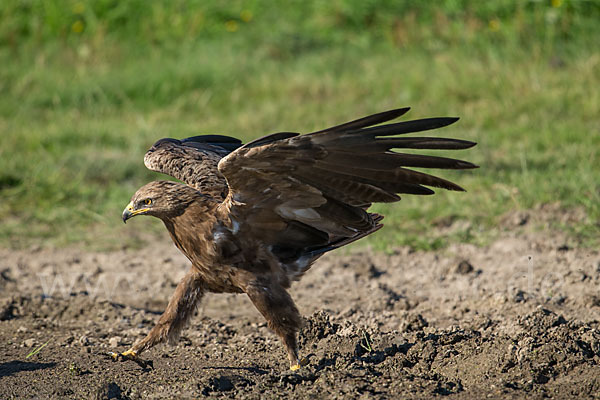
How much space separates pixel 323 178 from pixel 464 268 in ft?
6.23

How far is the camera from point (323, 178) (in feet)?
13.8

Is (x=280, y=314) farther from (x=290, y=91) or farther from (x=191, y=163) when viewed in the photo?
(x=290, y=91)

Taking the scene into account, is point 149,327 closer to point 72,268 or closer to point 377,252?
point 72,268

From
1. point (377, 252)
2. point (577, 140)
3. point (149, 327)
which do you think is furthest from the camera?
point (577, 140)

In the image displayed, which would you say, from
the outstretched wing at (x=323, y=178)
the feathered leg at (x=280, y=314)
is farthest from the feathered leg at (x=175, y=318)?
the outstretched wing at (x=323, y=178)

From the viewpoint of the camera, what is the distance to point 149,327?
17.1 feet

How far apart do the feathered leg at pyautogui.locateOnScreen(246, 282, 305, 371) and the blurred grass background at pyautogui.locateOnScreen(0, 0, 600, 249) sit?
75.0 inches

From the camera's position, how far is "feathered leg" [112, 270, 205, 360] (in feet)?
15.0

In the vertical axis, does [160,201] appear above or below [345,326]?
above

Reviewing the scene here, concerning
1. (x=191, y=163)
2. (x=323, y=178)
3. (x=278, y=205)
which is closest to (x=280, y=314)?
(x=278, y=205)

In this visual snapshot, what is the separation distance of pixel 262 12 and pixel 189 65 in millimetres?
1976

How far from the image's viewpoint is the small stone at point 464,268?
5.70 m

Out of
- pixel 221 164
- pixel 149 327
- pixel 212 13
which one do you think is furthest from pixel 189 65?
pixel 221 164

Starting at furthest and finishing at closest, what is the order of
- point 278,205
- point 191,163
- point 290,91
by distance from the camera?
point 290,91 → point 191,163 → point 278,205
